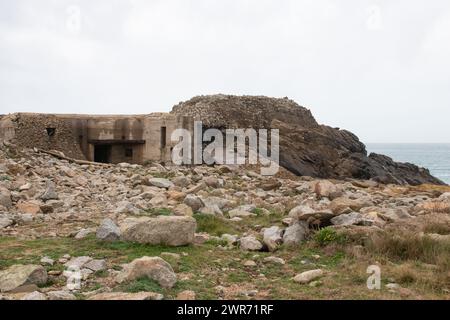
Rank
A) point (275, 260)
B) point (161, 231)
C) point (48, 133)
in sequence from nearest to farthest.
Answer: point (275, 260) → point (161, 231) → point (48, 133)

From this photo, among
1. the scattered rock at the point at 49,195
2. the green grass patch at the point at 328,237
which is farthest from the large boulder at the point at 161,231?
the scattered rock at the point at 49,195

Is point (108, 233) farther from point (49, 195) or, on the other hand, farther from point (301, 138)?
point (301, 138)

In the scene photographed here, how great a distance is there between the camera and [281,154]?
74.2 ft

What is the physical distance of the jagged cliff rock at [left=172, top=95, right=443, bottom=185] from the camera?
23.3m

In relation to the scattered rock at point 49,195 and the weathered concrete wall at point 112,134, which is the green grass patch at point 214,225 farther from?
the weathered concrete wall at point 112,134

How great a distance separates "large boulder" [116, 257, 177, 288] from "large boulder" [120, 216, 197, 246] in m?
1.50

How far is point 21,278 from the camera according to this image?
193 inches

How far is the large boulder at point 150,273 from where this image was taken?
496 centimetres

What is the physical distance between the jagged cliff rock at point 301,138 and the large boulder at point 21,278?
689 inches

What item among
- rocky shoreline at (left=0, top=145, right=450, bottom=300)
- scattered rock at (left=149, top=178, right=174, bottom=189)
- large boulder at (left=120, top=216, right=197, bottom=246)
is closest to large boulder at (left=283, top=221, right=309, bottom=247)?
rocky shoreline at (left=0, top=145, right=450, bottom=300)

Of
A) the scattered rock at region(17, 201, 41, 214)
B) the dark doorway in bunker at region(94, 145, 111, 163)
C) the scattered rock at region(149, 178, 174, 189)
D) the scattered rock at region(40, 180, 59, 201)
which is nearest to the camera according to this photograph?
the scattered rock at region(17, 201, 41, 214)

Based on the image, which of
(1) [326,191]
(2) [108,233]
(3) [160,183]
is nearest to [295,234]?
(2) [108,233]

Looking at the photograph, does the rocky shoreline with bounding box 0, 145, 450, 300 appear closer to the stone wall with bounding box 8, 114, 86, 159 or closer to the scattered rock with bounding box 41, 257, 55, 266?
the scattered rock with bounding box 41, 257, 55, 266

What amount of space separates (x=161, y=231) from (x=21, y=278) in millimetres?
2102
